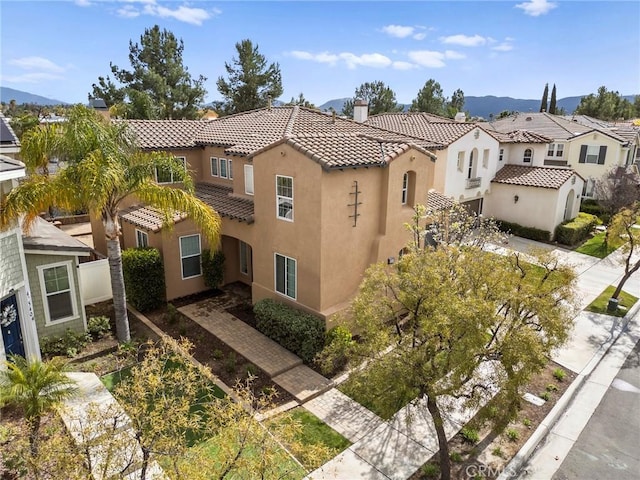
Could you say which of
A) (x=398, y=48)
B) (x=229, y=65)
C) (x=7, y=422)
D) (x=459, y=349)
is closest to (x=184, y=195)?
(x=7, y=422)

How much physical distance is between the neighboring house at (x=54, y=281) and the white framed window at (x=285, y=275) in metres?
7.18

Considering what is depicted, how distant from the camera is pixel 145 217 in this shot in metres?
20.0

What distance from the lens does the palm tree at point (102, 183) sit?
41.0ft

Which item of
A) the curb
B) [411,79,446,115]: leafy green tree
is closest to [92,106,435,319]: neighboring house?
the curb

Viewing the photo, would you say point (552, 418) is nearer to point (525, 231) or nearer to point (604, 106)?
point (525, 231)

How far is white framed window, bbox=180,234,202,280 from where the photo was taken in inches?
771

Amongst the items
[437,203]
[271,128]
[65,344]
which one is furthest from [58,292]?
[437,203]

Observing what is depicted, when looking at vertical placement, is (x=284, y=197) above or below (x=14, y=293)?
above

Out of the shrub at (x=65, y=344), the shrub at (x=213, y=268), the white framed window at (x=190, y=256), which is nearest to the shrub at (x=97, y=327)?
the shrub at (x=65, y=344)

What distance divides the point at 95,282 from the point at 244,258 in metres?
6.91

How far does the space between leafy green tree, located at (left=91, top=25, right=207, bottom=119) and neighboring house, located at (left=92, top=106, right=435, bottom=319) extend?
26.2m

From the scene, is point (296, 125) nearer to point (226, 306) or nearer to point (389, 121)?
point (226, 306)

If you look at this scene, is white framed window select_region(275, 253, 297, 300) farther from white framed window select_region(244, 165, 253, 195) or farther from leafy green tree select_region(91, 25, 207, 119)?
leafy green tree select_region(91, 25, 207, 119)

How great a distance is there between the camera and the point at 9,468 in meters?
9.12
